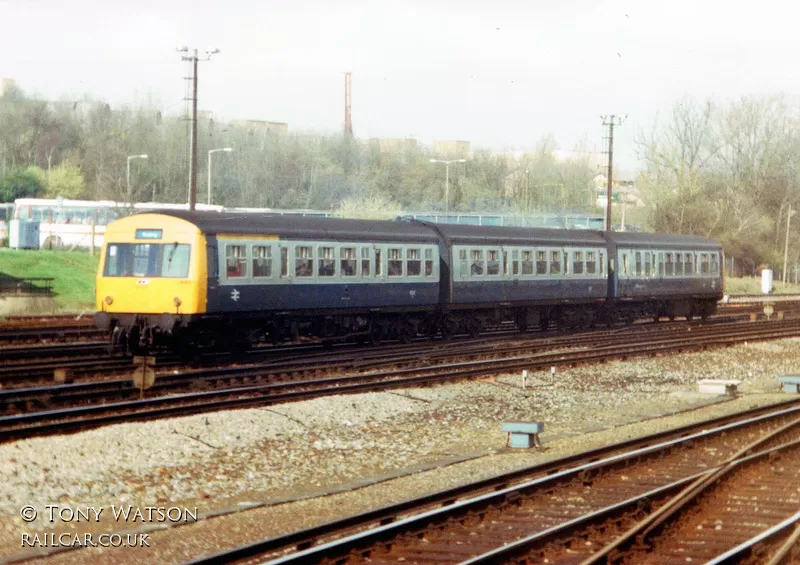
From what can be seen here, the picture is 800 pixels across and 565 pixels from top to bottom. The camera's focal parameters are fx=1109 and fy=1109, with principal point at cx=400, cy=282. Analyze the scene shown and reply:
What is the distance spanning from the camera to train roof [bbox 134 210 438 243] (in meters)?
21.5

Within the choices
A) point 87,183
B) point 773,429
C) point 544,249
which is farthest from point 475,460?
point 87,183

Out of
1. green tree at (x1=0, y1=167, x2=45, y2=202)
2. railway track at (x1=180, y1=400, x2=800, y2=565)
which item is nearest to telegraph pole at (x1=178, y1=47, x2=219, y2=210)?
railway track at (x1=180, y1=400, x2=800, y2=565)

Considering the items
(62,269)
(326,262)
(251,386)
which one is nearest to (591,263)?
(326,262)

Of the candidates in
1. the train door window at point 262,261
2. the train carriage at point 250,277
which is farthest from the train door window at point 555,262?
the train door window at point 262,261

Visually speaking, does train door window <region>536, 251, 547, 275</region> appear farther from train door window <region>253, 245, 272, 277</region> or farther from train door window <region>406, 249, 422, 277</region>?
train door window <region>253, 245, 272, 277</region>

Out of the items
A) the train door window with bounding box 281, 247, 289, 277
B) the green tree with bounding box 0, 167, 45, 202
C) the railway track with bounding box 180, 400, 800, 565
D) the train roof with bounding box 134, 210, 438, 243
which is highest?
the green tree with bounding box 0, 167, 45, 202

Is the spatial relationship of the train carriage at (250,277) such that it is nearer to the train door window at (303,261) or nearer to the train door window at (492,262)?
the train door window at (303,261)

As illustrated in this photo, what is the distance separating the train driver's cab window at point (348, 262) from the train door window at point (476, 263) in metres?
4.48

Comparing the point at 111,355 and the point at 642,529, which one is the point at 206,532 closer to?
the point at 642,529

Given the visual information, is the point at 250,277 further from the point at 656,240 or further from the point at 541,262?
the point at 656,240

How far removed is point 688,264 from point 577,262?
6692 millimetres

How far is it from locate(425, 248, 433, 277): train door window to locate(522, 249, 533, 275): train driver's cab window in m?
4.03

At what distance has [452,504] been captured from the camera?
1007cm

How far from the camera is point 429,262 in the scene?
26.9 meters
